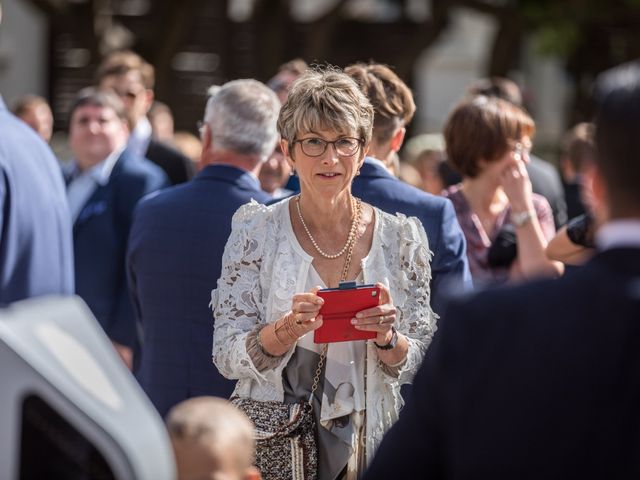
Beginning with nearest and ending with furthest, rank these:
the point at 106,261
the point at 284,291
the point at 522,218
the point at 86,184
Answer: the point at 284,291 → the point at 522,218 → the point at 106,261 → the point at 86,184

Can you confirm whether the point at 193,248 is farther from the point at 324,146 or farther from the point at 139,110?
the point at 139,110

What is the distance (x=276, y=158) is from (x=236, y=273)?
1813 millimetres

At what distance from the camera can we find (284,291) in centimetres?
404

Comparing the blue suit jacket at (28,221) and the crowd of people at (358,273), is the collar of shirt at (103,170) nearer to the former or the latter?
the crowd of people at (358,273)

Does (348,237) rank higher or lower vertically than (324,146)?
lower

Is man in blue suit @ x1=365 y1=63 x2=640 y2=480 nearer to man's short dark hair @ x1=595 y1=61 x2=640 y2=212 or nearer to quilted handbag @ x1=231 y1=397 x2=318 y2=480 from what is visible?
man's short dark hair @ x1=595 y1=61 x2=640 y2=212

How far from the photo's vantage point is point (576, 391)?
6.84ft

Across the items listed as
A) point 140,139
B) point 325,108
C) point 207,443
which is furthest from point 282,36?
point 207,443

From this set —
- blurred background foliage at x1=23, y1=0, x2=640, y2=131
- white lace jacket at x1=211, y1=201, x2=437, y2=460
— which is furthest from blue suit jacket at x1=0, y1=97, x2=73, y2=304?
blurred background foliage at x1=23, y1=0, x2=640, y2=131

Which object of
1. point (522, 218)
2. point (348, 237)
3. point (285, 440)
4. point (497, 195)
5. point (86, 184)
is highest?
point (86, 184)

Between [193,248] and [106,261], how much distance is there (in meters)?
1.78

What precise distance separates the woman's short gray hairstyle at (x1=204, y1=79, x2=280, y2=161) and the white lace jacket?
2.93ft

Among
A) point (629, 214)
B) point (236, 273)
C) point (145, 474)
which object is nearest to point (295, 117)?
point (236, 273)

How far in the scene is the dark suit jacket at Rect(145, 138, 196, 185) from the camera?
25.4 feet
